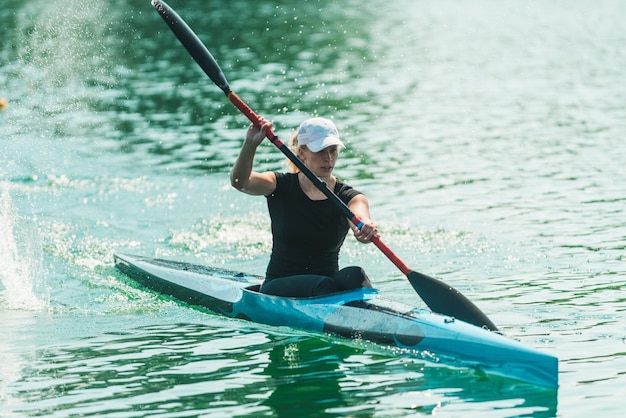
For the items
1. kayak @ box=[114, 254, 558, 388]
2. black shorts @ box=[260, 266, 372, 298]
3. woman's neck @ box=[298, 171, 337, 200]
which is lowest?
kayak @ box=[114, 254, 558, 388]

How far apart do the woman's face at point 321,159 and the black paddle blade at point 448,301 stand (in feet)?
3.74

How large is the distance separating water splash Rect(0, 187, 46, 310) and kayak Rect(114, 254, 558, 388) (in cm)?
147

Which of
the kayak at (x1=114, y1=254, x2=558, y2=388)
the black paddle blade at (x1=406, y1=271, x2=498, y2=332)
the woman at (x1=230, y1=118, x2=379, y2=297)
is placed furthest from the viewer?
the woman at (x1=230, y1=118, x2=379, y2=297)

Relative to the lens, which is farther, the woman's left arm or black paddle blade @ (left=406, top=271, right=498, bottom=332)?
the woman's left arm

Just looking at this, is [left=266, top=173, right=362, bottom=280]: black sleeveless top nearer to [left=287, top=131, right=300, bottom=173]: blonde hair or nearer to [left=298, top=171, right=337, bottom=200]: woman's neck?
[left=298, top=171, right=337, bottom=200]: woman's neck

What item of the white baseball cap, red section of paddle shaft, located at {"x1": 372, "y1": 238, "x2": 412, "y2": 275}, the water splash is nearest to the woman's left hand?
red section of paddle shaft, located at {"x1": 372, "y1": 238, "x2": 412, "y2": 275}

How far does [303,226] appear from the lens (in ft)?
29.7

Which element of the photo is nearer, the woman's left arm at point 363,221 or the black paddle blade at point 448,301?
the black paddle blade at point 448,301

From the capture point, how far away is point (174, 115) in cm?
2328

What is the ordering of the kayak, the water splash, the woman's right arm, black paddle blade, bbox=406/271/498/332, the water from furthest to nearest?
the water splash → the woman's right arm → black paddle blade, bbox=406/271/498/332 → the water → the kayak

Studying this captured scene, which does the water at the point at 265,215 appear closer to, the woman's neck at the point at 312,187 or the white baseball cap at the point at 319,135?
the woman's neck at the point at 312,187

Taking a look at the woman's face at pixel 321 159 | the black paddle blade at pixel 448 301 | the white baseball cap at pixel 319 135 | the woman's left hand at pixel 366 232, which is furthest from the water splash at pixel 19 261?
the black paddle blade at pixel 448 301

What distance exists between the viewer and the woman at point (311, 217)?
29.2 feet

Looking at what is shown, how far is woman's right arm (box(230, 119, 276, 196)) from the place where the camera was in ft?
28.2
